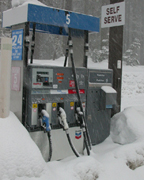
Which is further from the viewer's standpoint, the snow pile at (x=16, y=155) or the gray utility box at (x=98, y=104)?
the gray utility box at (x=98, y=104)

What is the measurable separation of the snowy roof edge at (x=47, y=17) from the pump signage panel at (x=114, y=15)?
55.6 inches

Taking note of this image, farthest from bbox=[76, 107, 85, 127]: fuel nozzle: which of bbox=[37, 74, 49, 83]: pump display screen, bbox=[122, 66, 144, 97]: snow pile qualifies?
bbox=[122, 66, 144, 97]: snow pile

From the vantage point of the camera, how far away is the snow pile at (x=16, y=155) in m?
3.10

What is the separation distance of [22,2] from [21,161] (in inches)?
91.8

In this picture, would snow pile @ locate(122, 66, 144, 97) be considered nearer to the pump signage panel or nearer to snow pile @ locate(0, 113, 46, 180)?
the pump signage panel

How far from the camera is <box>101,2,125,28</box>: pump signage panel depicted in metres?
5.94

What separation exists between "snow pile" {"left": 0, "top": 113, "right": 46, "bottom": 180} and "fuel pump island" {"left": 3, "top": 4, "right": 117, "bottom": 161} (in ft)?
2.06

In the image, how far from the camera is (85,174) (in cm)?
364

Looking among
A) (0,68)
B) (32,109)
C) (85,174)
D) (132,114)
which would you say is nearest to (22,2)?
(0,68)

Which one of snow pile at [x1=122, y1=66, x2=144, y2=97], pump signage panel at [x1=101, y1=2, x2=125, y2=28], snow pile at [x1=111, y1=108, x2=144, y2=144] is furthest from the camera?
snow pile at [x1=122, y1=66, x2=144, y2=97]

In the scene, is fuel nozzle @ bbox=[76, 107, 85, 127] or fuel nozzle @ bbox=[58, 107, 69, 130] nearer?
fuel nozzle @ bbox=[58, 107, 69, 130]

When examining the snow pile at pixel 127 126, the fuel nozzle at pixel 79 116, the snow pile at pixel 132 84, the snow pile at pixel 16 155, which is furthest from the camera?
the snow pile at pixel 132 84

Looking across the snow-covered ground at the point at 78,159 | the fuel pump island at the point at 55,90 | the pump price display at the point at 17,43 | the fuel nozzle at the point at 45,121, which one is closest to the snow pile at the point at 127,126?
the snow-covered ground at the point at 78,159

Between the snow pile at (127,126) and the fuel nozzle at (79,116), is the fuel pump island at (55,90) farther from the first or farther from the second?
the snow pile at (127,126)
